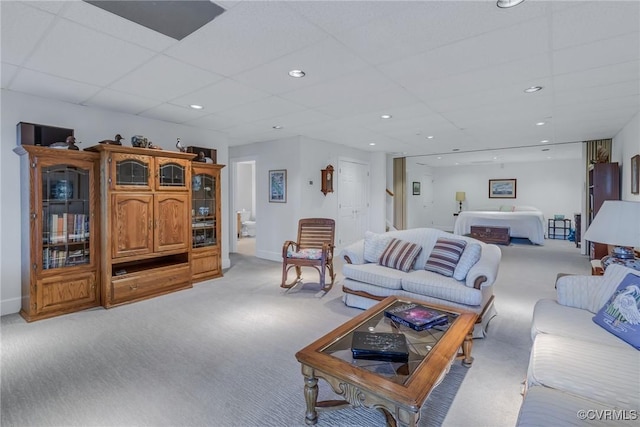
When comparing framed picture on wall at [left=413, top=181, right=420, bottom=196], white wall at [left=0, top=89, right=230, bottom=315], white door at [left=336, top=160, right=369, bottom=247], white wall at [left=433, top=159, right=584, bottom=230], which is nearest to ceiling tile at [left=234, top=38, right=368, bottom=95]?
white wall at [left=0, top=89, right=230, bottom=315]

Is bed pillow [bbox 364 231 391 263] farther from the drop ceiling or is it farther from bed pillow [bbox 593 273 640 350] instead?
bed pillow [bbox 593 273 640 350]

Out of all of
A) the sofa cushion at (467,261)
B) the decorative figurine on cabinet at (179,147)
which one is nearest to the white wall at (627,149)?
the sofa cushion at (467,261)

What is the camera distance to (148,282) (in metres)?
3.98

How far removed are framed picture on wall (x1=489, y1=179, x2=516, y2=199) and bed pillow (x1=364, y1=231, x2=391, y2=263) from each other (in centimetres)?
919

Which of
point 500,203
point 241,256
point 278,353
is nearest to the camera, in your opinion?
point 278,353

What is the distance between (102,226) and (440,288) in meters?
3.74

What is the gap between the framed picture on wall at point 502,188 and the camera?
1109cm

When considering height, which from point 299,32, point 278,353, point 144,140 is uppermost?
point 299,32

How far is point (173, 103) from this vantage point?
3793mm

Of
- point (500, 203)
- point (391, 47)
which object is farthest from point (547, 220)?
point (391, 47)

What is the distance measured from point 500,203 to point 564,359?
11.0m

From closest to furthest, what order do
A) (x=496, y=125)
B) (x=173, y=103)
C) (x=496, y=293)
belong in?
(x=173, y=103) < (x=496, y=293) < (x=496, y=125)

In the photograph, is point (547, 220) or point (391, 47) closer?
point (391, 47)

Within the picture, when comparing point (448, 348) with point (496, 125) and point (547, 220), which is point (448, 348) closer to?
point (496, 125)
